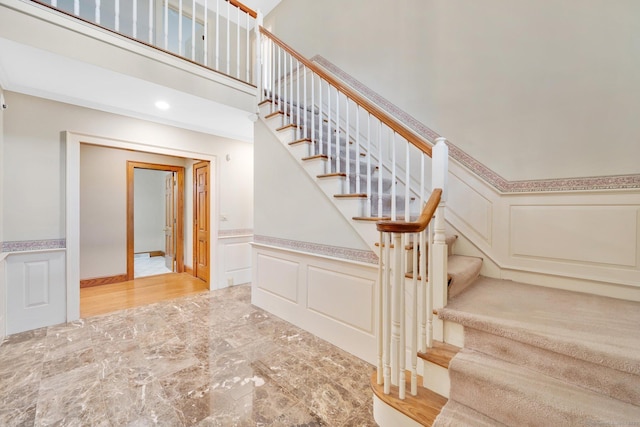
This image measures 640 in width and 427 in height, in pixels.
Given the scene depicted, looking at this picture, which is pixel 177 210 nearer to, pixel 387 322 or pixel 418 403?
pixel 387 322

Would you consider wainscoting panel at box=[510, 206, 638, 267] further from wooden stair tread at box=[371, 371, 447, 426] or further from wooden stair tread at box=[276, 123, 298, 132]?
wooden stair tread at box=[276, 123, 298, 132]

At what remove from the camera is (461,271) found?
1877 mm

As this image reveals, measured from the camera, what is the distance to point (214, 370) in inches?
79.8

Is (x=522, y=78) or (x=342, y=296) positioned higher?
(x=522, y=78)

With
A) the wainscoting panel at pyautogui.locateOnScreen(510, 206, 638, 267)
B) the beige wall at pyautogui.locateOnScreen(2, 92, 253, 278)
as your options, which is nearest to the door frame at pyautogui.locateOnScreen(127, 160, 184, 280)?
the beige wall at pyautogui.locateOnScreen(2, 92, 253, 278)

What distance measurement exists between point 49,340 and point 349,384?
2.84 metres

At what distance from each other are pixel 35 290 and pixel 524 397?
4.17 metres

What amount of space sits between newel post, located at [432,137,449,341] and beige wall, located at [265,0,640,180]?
108cm

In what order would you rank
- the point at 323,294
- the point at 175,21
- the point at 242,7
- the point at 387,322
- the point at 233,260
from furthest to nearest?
1. the point at 175,21
2. the point at 233,260
3. the point at 242,7
4. the point at 323,294
5. the point at 387,322

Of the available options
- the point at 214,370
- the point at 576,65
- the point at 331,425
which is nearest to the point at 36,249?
the point at 214,370

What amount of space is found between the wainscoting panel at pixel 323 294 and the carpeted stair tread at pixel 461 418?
90 centimetres

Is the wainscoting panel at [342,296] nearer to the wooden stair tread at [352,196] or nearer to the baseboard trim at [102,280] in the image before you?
the wooden stair tread at [352,196]

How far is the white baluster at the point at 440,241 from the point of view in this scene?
5.14 feet

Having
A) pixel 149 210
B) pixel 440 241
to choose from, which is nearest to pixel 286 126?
pixel 440 241
